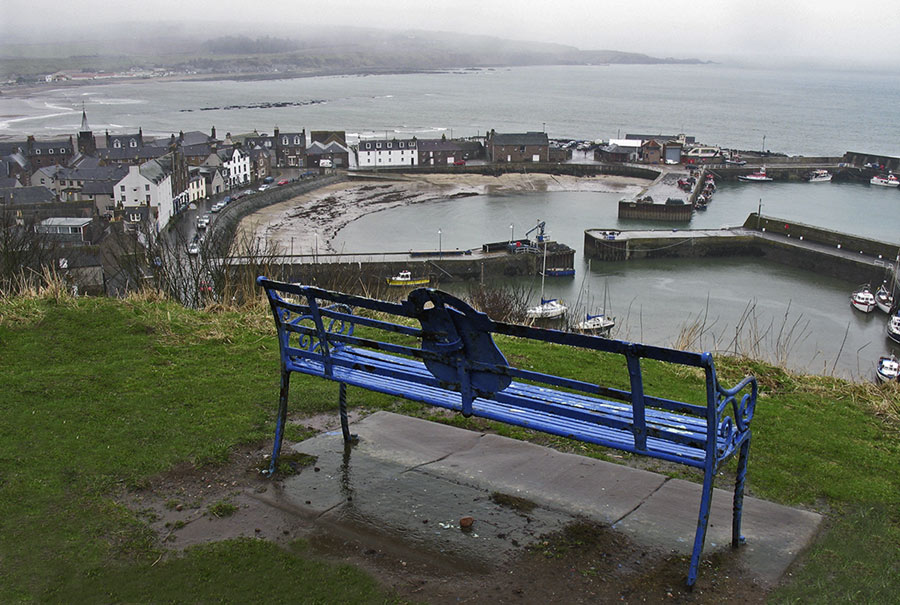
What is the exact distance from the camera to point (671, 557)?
407 centimetres

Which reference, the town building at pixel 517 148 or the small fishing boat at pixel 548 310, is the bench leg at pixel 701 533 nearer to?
the small fishing boat at pixel 548 310

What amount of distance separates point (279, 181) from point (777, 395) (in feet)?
204

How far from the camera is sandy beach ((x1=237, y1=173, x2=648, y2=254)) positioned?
46.5 meters

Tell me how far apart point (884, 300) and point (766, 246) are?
12.0 m

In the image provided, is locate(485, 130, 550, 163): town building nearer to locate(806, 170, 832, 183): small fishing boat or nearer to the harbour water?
the harbour water

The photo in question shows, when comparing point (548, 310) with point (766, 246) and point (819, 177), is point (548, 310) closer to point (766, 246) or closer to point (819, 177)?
point (766, 246)

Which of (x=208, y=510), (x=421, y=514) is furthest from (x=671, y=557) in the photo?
(x=208, y=510)

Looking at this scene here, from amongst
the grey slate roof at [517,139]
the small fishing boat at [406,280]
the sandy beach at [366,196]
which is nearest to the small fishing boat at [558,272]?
the small fishing boat at [406,280]

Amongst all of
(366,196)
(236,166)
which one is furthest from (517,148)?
(236,166)

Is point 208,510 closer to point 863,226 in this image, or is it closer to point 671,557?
point 671,557

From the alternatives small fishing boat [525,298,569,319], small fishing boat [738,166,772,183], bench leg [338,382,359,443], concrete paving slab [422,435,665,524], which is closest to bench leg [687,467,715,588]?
concrete paving slab [422,435,665,524]

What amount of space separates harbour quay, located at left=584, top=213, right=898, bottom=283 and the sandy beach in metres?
16.1

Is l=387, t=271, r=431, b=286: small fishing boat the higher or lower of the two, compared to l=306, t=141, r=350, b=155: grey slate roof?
lower

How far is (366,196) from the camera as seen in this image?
6184 centimetres
